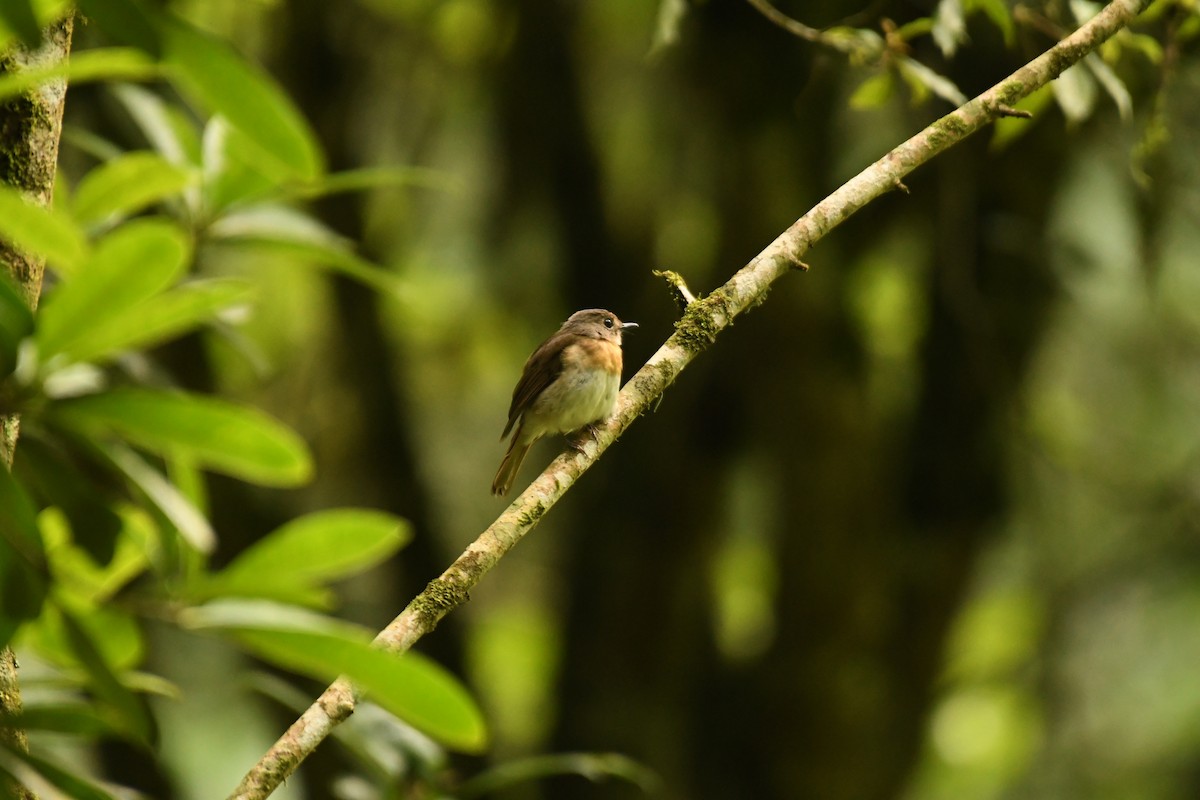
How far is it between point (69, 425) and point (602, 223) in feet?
14.5

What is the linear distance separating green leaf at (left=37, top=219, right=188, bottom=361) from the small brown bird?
2760mm

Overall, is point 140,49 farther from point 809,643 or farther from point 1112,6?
point 809,643

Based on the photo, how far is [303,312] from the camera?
747 cm

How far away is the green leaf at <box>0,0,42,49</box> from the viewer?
1095mm

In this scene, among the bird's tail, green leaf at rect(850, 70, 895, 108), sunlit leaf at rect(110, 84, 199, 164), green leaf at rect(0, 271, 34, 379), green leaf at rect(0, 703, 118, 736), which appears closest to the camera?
green leaf at rect(0, 271, 34, 379)

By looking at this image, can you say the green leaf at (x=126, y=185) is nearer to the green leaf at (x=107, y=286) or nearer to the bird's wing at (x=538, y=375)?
the green leaf at (x=107, y=286)

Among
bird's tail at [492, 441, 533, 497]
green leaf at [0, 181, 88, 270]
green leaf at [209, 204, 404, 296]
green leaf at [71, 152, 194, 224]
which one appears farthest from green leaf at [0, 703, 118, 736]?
bird's tail at [492, 441, 533, 497]

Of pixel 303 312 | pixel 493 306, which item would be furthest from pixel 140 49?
pixel 303 312

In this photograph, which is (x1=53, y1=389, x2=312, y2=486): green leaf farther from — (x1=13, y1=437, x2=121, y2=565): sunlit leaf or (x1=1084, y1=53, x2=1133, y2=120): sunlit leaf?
(x1=1084, y1=53, x2=1133, y2=120): sunlit leaf

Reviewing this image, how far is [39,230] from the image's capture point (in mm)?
1351

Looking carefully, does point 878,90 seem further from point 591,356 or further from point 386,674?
point 386,674

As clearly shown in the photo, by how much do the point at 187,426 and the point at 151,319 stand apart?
0.17 meters

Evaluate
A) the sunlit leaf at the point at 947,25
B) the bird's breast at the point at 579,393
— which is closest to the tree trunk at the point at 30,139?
the sunlit leaf at the point at 947,25

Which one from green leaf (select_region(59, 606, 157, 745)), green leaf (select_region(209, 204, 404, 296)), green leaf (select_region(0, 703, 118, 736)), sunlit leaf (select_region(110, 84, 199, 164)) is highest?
sunlit leaf (select_region(110, 84, 199, 164))
